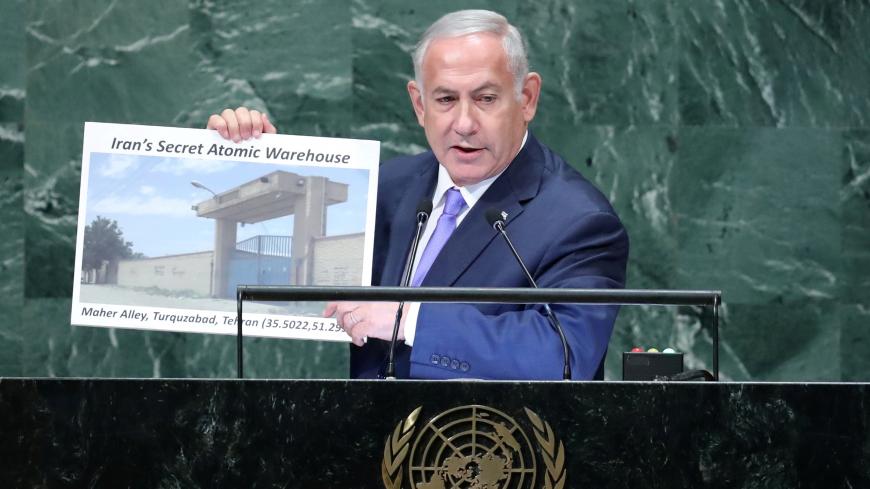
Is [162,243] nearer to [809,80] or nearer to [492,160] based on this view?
[492,160]

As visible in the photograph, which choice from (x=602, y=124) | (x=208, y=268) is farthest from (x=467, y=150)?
(x=602, y=124)

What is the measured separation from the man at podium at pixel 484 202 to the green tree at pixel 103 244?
39cm

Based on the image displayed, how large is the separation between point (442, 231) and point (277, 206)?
0.45 m

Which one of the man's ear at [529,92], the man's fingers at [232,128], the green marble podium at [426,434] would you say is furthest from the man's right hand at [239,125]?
the green marble podium at [426,434]

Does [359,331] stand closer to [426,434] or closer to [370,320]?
[370,320]

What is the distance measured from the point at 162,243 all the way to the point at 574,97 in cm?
272

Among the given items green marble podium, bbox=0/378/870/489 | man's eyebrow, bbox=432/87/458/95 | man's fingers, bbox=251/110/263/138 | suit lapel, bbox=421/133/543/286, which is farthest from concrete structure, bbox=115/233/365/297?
green marble podium, bbox=0/378/870/489

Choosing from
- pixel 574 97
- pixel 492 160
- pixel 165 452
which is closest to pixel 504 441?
pixel 165 452

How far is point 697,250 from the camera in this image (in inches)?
234

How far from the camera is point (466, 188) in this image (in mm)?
3600

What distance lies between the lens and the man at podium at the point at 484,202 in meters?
3.33

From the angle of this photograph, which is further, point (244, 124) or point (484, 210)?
point (244, 124)

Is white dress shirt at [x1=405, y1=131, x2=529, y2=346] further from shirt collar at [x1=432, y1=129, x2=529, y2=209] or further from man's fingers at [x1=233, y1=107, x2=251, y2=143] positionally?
man's fingers at [x1=233, y1=107, x2=251, y2=143]

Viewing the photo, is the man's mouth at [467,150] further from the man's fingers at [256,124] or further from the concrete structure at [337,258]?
the man's fingers at [256,124]
